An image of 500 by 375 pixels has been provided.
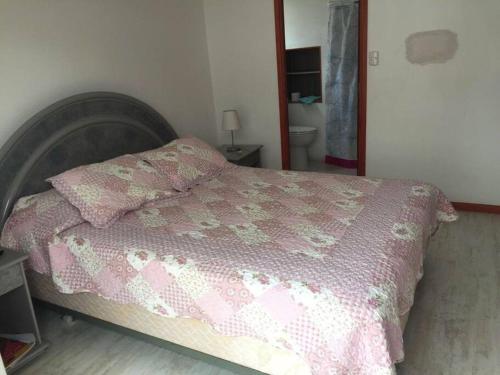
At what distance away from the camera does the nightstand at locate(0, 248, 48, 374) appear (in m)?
1.89

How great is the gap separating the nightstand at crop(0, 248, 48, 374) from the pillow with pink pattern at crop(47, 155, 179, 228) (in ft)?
1.25

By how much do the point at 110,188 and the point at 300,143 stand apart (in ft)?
9.75

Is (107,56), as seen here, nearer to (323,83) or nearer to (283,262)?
(283,262)

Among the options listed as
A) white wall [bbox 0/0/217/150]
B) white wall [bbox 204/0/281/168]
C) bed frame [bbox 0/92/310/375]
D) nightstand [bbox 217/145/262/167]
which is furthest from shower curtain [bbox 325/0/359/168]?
bed frame [bbox 0/92/310/375]

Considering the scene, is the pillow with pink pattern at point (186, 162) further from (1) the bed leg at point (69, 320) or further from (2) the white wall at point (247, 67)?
(2) the white wall at point (247, 67)

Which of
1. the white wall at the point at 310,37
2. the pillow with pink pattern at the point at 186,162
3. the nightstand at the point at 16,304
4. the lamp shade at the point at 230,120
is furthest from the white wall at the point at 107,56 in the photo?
the white wall at the point at 310,37

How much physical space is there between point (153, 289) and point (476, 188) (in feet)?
9.24

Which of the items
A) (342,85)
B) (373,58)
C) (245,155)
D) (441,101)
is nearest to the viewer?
(441,101)

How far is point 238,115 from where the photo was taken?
4.11 metres

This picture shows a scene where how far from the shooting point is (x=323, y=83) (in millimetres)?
5020

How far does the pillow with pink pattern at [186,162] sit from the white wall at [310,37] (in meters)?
2.44

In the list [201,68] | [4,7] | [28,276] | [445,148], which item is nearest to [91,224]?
[28,276]

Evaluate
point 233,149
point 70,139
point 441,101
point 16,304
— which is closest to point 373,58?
point 441,101

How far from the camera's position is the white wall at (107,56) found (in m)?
2.31
